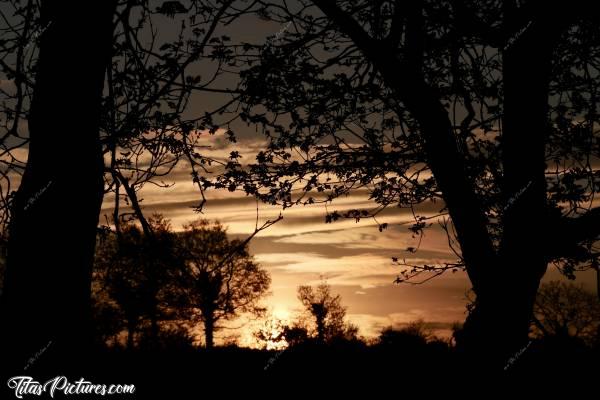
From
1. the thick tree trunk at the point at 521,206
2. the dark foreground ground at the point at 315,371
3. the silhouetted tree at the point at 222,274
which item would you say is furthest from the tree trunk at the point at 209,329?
the thick tree trunk at the point at 521,206

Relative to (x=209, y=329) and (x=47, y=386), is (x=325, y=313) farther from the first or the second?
(x=47, y=386)

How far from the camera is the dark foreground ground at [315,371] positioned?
10.7 meters

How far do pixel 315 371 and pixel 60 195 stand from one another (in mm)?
9832

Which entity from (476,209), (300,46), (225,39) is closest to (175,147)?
(225,39)

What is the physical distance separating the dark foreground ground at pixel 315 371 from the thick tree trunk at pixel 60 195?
6000mm

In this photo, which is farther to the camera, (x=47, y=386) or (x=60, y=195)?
(x=60, y=195)

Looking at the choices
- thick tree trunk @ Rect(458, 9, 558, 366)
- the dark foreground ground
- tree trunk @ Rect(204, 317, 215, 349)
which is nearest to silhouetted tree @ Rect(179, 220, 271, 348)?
tree trunk @ Rect(204, 317, 215, 349)

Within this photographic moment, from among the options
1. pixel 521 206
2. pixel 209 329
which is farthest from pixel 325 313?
pixel 521 206

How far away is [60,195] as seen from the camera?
363 cm

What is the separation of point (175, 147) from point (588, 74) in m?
6.17

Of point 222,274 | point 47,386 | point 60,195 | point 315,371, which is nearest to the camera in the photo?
point 47,386

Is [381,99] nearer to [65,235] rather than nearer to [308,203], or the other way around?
[308,203]

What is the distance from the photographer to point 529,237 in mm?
5496

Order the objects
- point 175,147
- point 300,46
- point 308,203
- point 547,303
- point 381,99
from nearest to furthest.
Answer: point 175,147
point 300,46
point 381,99
point 308,203
point 547,303
